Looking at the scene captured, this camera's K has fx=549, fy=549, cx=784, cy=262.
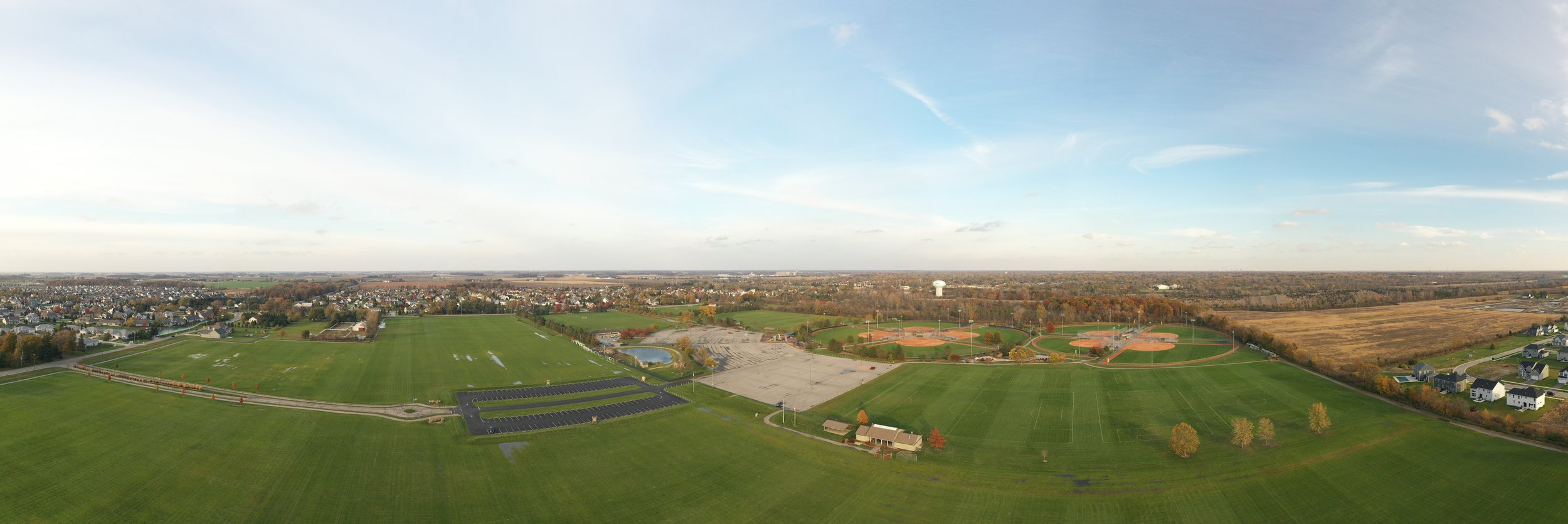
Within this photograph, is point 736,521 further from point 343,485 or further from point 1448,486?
point 1448,486

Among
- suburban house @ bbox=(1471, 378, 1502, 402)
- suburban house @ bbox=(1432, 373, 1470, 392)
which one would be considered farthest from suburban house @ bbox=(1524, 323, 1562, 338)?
suburban house @ bbox=(1471, 378, 1502, 402)

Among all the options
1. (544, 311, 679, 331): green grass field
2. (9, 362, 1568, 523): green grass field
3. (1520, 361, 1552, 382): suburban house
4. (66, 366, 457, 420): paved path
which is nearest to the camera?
(9, 362, 1568, 523): green grass field

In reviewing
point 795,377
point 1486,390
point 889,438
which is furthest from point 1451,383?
point 795,377

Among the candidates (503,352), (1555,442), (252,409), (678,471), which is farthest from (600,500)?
(1555,442)

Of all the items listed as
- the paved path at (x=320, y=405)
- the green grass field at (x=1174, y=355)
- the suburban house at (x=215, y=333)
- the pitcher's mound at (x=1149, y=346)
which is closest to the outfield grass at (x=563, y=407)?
the paved path at (x=320, y=405)

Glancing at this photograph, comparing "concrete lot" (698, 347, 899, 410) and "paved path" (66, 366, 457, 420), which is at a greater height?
"paved path" (66, 366, 457, 420)

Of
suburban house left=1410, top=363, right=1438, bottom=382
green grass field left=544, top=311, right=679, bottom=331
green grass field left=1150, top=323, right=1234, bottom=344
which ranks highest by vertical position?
suburban house left=1410, top=363, right=1438, bottom=382

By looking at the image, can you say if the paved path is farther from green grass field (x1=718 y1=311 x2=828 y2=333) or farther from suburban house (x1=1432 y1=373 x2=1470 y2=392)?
suburban house (x1=1432 y1=373 x2=1470 y2=392)
